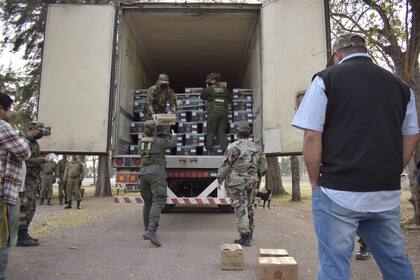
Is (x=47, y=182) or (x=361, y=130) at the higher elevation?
(x=361, y=130)

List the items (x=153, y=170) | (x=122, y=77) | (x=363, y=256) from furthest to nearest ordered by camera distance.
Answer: (x=122, y=77) → (x=153, y=170) → (x=363, y=256)

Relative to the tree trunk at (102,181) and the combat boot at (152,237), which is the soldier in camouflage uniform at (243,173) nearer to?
the combat boot at (152,237)

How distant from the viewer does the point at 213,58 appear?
1064 cm

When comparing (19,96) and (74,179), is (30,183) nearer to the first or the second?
(74,179)

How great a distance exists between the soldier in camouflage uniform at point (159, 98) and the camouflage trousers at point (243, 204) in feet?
8.27

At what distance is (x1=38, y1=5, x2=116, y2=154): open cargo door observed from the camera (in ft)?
21.3

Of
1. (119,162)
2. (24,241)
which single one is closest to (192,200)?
(119,162)

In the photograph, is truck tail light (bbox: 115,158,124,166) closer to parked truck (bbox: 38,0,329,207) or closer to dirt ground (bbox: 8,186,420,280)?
parked truck (bbox: 38,0,329,207)

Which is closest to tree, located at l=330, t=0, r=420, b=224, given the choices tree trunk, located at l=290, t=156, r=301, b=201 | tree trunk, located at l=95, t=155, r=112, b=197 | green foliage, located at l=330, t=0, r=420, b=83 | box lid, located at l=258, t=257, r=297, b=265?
green foliage, located at l=330, t=0, r=420, b=83

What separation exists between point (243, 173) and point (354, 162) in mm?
4020

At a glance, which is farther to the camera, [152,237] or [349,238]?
[152,237]

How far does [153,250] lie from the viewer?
5.82 m

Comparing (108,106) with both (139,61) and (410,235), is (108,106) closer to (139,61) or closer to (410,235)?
(139,61)

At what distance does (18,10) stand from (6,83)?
11.9 ft
